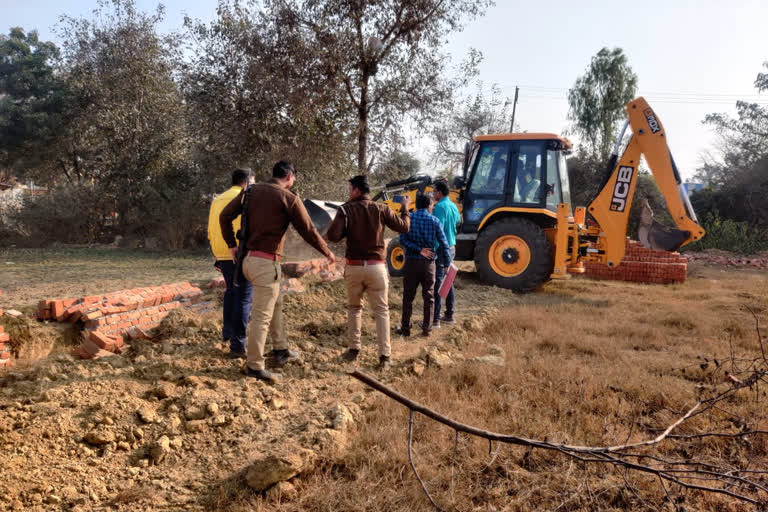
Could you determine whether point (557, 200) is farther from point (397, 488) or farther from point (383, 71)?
point (397, 488)

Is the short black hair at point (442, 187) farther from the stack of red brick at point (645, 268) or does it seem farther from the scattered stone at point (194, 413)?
the stack of red brick at point (645, 268)

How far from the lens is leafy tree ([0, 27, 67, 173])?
1667cm

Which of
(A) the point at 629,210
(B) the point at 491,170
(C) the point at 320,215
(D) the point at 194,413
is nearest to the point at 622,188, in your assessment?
(A) the point at 629,210

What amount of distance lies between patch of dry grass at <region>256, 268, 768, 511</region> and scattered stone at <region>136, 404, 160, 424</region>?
1243 mm

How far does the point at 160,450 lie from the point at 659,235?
815 cm

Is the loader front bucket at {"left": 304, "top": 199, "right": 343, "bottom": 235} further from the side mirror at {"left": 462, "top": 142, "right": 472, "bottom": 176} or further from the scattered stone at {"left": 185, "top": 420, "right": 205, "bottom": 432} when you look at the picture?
the scattered stone at {"left": 185, "top": 420, "right": 205, "bottom": 432}

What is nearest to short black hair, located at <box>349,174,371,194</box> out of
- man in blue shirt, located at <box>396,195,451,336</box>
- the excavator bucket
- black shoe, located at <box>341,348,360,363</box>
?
man in blue shirt, located at <box>396,195,451,336</box>

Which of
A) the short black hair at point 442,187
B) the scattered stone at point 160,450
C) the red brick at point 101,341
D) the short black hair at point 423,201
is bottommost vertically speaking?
the scattered stone at point 160,450

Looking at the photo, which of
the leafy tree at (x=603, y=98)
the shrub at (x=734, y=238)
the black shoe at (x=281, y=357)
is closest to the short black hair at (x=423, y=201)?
the black shoe at (x=281, y=357)

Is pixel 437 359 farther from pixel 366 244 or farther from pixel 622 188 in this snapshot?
pixel 622 188

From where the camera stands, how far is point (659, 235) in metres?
8.24

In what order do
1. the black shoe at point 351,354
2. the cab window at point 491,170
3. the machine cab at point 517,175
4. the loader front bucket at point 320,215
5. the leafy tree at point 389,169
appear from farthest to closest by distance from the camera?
the leafy tree at point 389,169 → the loader front bucket at point 320,215 → the cab window at point 491,170 → the machine cab at point 517,175 → the black shoe at point 351,354

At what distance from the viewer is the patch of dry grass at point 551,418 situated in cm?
254

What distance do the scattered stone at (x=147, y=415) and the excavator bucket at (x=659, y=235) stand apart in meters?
7.84
